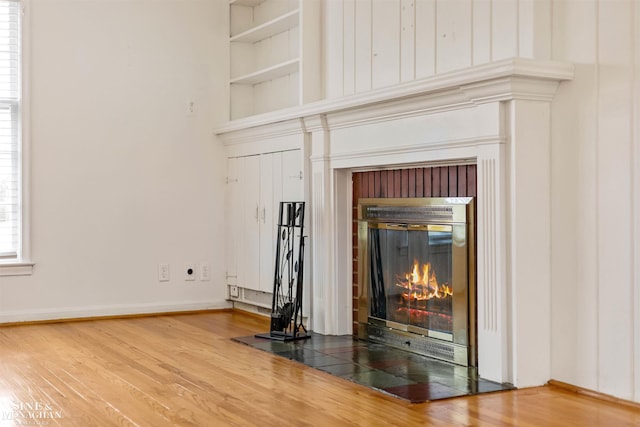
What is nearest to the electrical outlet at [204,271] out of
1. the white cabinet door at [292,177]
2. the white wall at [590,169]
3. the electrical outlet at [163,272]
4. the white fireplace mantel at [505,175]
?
the electrical outlet at [163,272]

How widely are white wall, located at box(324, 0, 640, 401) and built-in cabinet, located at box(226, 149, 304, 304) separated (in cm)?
188

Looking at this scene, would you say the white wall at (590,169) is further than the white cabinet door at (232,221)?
No

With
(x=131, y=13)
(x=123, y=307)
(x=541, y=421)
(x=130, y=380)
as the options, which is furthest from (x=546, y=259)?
(x=131, y=13)

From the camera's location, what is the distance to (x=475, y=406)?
3.45 m

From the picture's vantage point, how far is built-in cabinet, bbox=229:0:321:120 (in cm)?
547

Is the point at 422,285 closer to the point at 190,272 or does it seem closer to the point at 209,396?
the point at 209,396

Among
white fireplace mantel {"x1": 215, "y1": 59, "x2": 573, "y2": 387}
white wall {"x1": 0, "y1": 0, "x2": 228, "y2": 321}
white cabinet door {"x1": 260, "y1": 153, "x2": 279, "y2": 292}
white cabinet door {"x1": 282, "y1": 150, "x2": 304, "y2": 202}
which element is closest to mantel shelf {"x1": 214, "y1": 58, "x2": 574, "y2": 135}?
white fireplace mantel {"x1": 215, "y1": 59, "x2": 573, "y2": 387}

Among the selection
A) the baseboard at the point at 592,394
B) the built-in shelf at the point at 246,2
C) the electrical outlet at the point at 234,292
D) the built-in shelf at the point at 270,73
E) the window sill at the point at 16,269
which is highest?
the built-in shelf at the point at 246,2

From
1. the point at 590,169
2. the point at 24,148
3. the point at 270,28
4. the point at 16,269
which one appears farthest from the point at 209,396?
the point at 270,28

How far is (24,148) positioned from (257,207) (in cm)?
173

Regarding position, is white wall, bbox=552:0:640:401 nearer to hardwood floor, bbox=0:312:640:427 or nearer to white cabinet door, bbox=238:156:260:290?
hardwood floor, bbox=0:312:640:427

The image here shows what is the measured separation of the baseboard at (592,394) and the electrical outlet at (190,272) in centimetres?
339

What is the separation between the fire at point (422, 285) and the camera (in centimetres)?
441

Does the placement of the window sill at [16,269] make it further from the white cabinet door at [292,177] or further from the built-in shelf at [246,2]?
the built-in shelf at [246,2]
